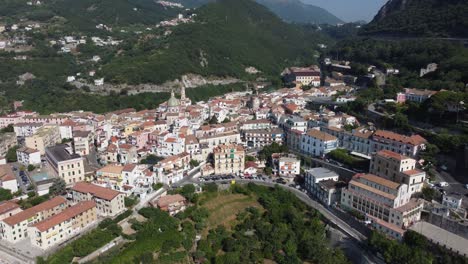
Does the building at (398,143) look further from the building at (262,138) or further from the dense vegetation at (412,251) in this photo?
the building at (262,138)

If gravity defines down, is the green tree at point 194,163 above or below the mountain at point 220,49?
below

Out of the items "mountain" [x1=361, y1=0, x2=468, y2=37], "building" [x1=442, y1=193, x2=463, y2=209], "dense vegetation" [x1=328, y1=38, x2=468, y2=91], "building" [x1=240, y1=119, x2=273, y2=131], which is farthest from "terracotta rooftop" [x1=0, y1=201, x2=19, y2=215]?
"mountain" [x1=361, y1=0, x2=468, y2=37]

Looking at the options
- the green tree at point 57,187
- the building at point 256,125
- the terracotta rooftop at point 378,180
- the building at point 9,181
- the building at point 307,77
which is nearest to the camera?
the terracotta rooftop at point 378,180

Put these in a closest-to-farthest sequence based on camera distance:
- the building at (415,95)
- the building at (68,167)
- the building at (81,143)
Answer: the building at (68,167)
the building at (81,143)
the building at (415,95)

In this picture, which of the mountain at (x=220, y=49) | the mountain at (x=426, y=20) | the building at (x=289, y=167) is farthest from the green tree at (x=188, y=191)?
the mountain at (x=426, y=20)

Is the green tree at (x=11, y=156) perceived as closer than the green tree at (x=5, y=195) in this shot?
No

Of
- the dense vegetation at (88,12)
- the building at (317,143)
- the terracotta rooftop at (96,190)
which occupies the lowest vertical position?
the terracotta rooftop at (96,190)

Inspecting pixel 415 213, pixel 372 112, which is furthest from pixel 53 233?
pixel 372 112
